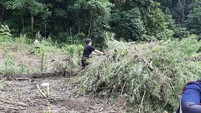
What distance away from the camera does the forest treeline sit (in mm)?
20266

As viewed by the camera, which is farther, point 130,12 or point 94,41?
point 130,12

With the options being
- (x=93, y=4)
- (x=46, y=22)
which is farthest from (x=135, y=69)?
(x=46, y=22)

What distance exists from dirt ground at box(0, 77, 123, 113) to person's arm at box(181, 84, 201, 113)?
10.4 feet

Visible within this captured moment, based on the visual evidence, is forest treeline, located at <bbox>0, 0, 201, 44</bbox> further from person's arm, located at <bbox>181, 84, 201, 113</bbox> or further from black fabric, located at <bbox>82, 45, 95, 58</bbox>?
person's arm, located at <bbox>181, 84, 201, 113</bbox>

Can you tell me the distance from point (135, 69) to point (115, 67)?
57 cm

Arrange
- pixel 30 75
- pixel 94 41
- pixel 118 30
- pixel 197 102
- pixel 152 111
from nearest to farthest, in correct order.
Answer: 1. pixel 197 102
2. pixel 152 111
3. pixel 30 75
4. pixel 94 41
5. pixel 118 30

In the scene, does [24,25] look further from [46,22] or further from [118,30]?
[118,30]

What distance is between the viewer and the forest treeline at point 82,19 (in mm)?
20266

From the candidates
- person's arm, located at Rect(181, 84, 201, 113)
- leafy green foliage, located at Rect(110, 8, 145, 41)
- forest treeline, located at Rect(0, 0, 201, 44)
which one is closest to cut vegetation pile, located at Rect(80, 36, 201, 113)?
person's arm, located at Rect(181, 84, 201, 113)

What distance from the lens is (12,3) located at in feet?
62.0

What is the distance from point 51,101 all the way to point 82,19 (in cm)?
1597

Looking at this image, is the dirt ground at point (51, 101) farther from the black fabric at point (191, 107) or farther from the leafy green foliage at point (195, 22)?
the leafy green foliage at point (195, 22)

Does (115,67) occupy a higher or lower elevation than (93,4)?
lower

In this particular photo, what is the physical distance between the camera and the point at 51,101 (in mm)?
6035
